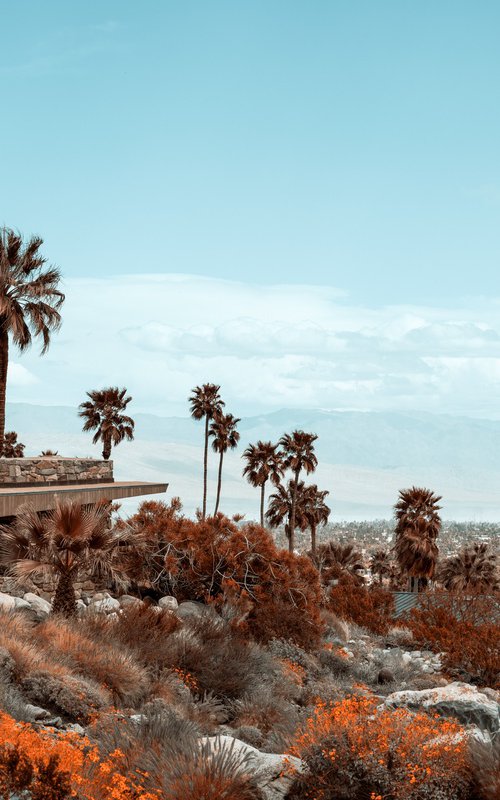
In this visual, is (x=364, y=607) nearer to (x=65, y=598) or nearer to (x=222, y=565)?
(x=222, y=565)

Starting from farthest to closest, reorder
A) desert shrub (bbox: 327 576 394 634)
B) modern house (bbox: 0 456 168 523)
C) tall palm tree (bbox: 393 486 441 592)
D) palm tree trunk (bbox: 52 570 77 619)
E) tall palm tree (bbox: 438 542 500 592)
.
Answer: tall palm tree (bbox: 438 542 500 592), tall palm tree (bbox: 393 486 441 592), desert shrub (bbox: 327 576 394 634), modern house (bbox: 0 456 168 523), palm tree trunk (bbox: 52 570 77 619)

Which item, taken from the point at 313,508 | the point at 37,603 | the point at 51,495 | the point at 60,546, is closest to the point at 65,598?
the point at 60,546

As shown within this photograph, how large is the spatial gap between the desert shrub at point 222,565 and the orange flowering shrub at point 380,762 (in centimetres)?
1298

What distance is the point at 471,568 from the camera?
54.6 metres

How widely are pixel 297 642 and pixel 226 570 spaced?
354 cm

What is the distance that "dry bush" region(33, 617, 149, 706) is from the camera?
37.6 ft

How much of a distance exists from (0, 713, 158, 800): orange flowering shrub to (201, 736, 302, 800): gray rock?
108cm

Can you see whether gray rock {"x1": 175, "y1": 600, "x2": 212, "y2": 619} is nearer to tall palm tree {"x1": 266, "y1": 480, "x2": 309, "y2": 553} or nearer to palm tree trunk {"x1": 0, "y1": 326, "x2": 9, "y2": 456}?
palm tree trunk {"x1": 0, "y1": 326, "x2": 9, "y2": 456}

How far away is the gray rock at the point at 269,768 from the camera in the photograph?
7820 mm

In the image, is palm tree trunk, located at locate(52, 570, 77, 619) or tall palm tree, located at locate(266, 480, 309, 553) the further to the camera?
tall palm tree, located at locate(266, 480, 309, 553)

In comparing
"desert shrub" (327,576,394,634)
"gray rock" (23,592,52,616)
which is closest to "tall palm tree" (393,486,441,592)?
"desert shrub" (327,576,394,634)

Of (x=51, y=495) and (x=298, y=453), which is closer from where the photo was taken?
(x=51, y=495)

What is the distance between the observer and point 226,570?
22156 millimetres

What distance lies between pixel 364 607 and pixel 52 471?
13.0m
